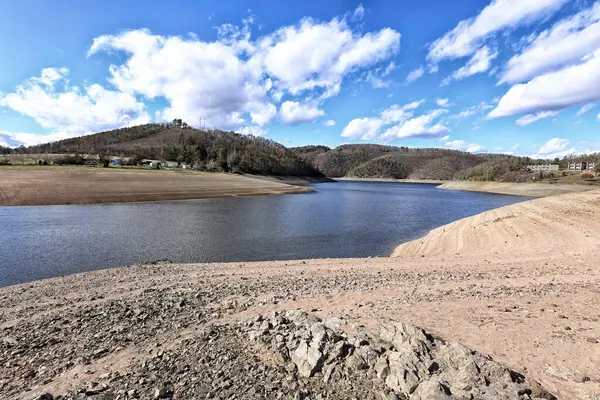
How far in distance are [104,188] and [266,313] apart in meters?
45.5

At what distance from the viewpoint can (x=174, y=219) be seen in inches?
1107

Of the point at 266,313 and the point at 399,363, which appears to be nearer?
the point at 399,363

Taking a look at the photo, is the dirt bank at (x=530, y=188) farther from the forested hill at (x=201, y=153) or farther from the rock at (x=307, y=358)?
the rock at (x=307, y=358)

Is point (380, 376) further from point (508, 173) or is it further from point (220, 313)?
point (508, 173)

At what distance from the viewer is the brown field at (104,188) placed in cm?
3766

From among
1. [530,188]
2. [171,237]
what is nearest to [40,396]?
[171,237]

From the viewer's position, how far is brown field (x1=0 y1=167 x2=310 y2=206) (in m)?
37.7

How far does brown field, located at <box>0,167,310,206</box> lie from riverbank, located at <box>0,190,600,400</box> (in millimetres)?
33021

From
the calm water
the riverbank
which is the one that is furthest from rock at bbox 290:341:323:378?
the calm water

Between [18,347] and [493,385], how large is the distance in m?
7.11

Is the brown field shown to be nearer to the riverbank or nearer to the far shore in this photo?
the riverbank

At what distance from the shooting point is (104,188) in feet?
144

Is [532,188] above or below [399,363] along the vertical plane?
below

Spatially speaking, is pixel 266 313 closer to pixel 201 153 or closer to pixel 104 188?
pixel 104 188
